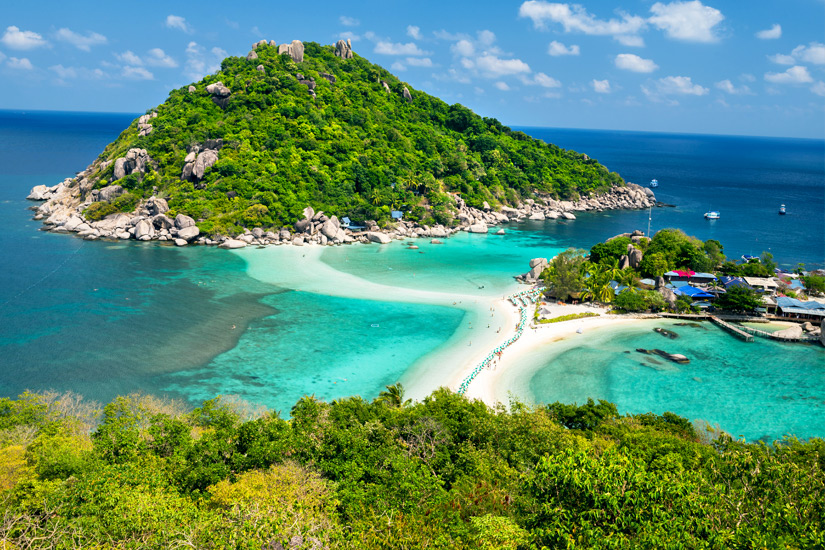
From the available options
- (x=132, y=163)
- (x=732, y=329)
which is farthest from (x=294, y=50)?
(x=732, y=329)

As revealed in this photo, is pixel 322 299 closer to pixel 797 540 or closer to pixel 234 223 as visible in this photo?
pixel 234 223

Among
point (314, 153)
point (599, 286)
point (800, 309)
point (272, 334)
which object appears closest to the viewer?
point (272, 334)

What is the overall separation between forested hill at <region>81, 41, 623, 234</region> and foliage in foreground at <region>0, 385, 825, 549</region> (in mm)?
46761

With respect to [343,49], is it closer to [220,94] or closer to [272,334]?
[220,94]

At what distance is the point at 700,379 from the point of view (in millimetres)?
29781

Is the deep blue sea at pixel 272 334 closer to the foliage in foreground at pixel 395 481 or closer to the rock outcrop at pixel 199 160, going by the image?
the foliage in foreground at pixel 395 481

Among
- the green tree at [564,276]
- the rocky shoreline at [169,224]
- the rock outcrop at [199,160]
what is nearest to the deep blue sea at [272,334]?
the rocky shoreline at [169,224]

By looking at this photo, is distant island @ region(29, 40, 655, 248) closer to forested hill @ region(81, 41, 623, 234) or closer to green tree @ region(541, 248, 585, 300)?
forested hill @ region(81, 41, 623, 234)

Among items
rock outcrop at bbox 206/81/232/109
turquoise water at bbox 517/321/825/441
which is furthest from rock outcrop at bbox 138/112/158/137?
turquoise water at bbox 517/321/825/441

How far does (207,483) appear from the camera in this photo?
1596cm

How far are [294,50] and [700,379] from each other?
86382 millimetres

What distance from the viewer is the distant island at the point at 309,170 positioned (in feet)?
208

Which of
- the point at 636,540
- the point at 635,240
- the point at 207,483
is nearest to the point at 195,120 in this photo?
the point at 635,240

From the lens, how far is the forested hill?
216 feet
